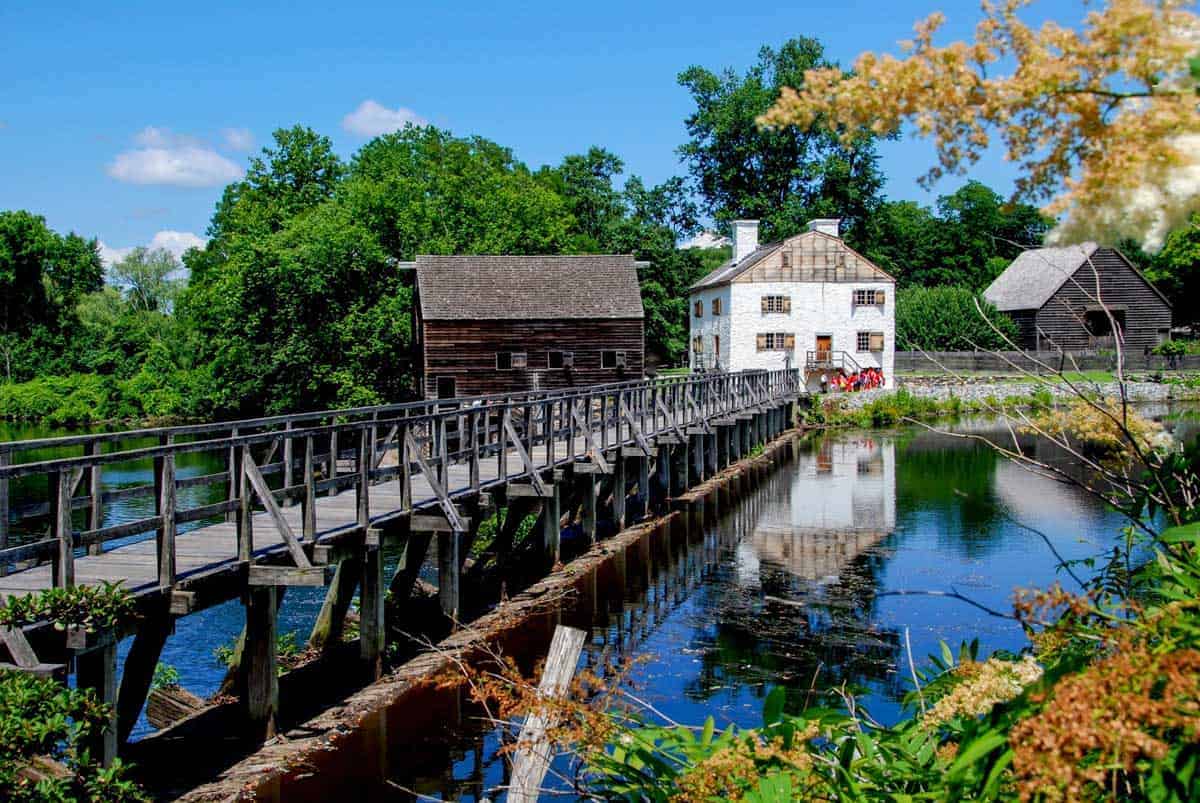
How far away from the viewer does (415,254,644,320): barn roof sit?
43656mm

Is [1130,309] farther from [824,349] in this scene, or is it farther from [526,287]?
[526,287]

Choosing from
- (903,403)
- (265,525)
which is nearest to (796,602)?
(265,525)

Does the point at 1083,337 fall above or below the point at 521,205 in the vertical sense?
below

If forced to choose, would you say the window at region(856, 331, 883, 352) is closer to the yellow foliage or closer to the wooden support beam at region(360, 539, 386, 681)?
the wooden support beam at region(360, 539, 386, 681)

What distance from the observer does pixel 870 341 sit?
174 ft

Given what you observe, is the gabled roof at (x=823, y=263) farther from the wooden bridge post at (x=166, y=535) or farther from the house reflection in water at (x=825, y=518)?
the wooden bridge post at (x=166, y=535)

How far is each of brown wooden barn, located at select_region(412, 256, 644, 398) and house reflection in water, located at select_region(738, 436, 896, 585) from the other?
10194 millimetres

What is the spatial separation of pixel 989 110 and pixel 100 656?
740 cm

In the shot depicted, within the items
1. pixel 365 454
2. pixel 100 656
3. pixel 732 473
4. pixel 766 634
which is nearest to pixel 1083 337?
Answer: pixel 732 473

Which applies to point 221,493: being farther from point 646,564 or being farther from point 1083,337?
point 1083,337

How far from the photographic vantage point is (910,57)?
3.13 m

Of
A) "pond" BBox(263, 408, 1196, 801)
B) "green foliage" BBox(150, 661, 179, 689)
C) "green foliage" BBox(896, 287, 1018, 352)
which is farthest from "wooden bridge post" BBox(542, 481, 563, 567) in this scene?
"green foliage" BBox(896, 287, 1018, 352)

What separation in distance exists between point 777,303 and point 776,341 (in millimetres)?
1729

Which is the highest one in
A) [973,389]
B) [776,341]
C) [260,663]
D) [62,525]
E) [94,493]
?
[776,341]
